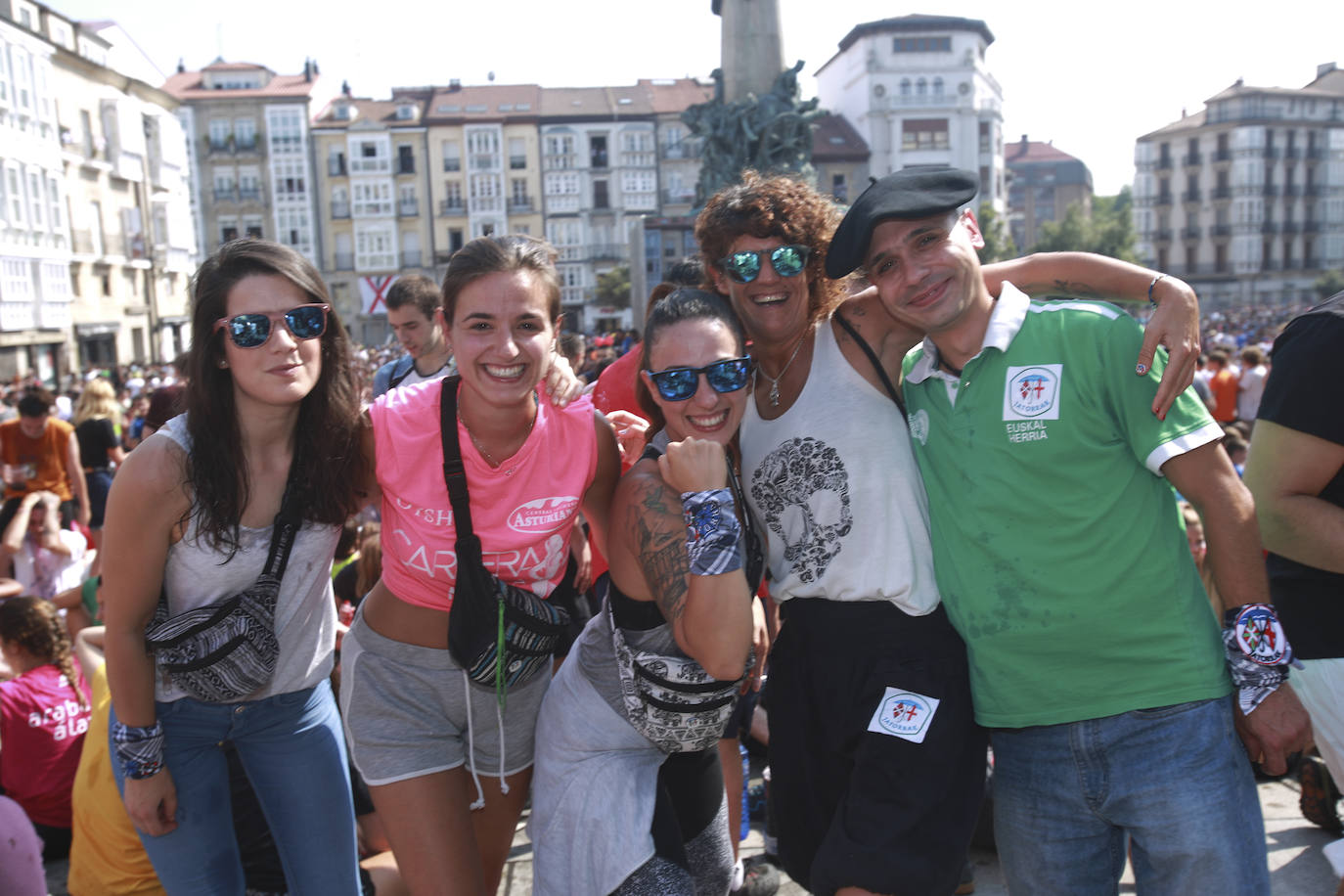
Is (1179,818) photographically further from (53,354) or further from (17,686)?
(53,354)

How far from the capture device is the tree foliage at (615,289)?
58719mm

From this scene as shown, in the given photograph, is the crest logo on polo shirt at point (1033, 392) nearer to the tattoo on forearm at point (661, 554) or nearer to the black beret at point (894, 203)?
the black beret at point (894, 203)

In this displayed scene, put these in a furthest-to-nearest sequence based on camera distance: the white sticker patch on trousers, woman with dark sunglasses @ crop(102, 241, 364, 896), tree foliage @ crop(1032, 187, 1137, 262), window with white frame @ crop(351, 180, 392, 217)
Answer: tree foliage @ crop(1032, 187, 1137, 262)
window with white frame @ crop(351, 180, 392, 217)
woman with dark sunglasses @ crop(102, 241, 364, 896)
the white sticker patch on trousers

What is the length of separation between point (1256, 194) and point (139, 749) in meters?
91.1

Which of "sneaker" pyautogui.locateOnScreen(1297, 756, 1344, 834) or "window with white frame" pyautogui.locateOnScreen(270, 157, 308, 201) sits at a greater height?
"window with white frame" pyautogui.locateOnScreen(270, 157, 308, 201)

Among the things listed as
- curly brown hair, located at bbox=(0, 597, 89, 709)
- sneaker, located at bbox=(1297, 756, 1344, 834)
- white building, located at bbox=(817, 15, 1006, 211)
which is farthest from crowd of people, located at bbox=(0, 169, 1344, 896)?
white building, located at bbox=(817, 15, 1006, 211)

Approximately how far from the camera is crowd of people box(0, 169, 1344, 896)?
2412 millimetres

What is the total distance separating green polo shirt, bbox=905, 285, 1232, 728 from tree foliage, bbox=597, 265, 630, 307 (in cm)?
5609

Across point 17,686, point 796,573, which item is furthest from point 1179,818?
point 17,686

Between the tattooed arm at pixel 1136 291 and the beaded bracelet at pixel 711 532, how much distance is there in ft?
3.39

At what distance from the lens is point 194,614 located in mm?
2676

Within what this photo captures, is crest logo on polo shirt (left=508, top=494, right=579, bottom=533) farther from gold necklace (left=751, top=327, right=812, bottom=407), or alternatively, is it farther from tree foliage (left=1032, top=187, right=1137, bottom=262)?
tree foliage (left=1032, top=187, right=1137, bottom=262)

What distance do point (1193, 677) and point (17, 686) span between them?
4810 mm

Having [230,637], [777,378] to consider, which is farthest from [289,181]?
[777,378]
